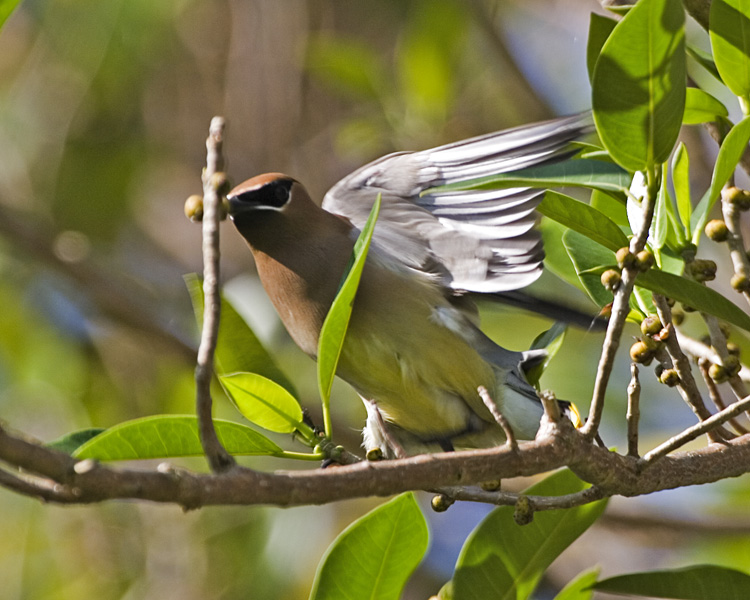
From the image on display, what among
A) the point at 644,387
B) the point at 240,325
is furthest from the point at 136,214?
the point at 240,325

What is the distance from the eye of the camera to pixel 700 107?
1906mm

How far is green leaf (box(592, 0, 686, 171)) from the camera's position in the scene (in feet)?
5.05

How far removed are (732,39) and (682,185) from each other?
0.37 m

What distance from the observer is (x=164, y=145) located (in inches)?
236

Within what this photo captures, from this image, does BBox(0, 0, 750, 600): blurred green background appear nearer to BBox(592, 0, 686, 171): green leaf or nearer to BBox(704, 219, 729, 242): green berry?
BBox(704, 219, 729, 242): green berry

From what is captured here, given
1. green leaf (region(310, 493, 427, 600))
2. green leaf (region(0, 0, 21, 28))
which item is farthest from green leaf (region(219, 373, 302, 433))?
green leaf (region(0, 0, 21, 28))

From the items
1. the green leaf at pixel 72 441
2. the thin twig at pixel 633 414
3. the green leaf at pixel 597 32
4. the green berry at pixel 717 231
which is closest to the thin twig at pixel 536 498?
the thin twig at pixel 633 414

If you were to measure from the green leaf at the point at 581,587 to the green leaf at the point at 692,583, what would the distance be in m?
0.05

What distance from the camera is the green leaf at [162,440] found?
1.55 metres

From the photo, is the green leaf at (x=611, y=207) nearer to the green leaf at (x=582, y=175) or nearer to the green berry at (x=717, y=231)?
the green leaf at (x=582, y=175)

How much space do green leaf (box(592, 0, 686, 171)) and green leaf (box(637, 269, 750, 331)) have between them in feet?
0.63

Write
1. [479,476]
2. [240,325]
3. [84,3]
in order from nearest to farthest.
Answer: [479,476], [240,325], [84,3]

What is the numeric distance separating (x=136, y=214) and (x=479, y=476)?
16.1 ft

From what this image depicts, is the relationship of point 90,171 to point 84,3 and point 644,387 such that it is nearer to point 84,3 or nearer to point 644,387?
point 84,3
